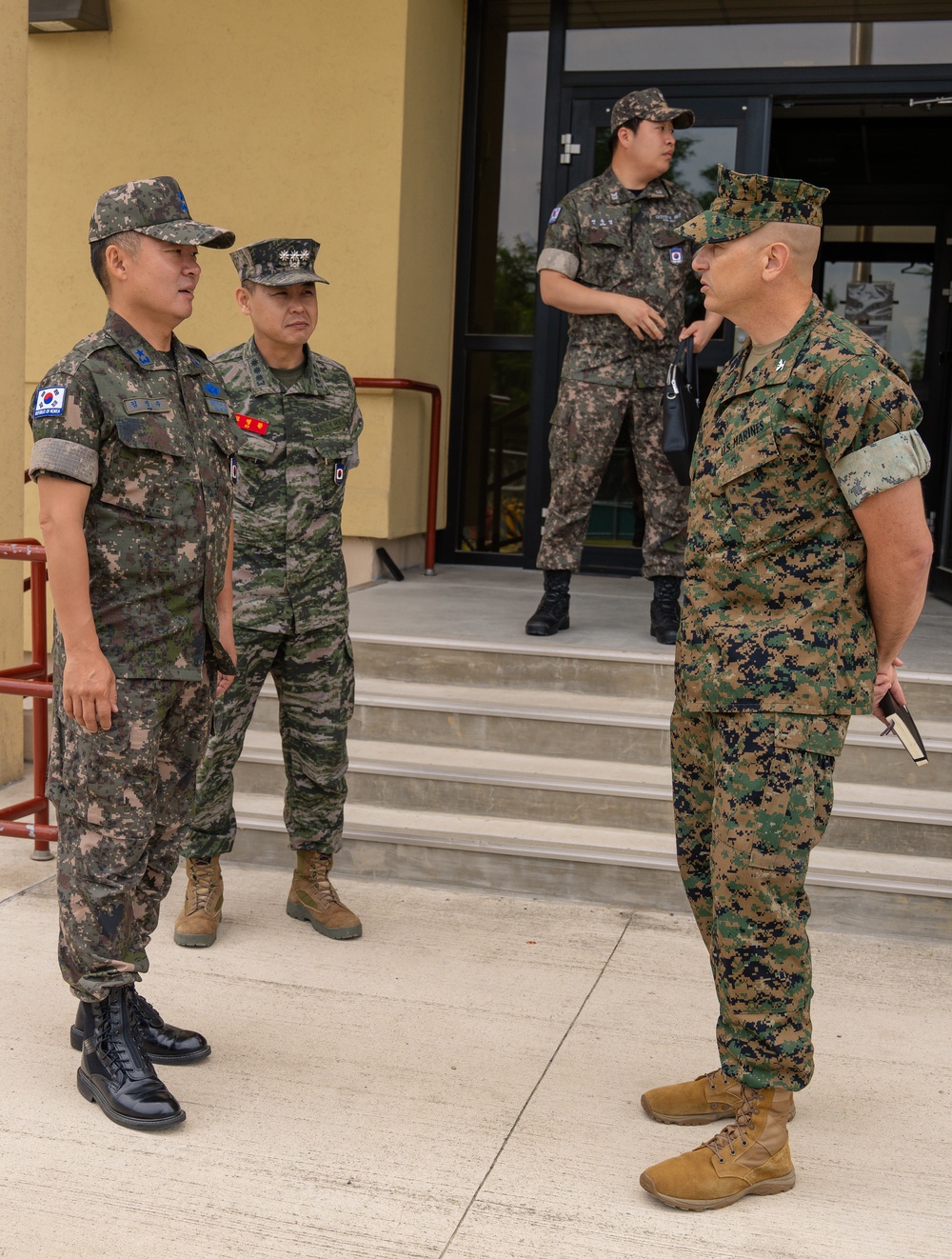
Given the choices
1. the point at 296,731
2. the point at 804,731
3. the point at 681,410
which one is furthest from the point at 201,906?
the point at 681,410

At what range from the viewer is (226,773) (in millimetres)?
3785

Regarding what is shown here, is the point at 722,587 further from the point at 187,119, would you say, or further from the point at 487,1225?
the point at 187,119

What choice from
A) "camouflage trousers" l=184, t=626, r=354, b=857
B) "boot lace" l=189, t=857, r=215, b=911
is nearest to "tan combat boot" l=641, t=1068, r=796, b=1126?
"camouflage trousers" l=184, t=626, r=354, b=857

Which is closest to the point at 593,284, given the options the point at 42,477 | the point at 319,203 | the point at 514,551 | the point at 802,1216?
the point at 319,203

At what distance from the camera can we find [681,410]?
15.3 feet

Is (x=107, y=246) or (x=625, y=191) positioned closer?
(x=107, y=246)

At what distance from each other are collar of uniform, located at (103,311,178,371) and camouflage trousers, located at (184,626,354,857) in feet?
3.24

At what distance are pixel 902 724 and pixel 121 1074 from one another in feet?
5.88

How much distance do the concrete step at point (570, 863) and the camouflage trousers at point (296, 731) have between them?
51cm

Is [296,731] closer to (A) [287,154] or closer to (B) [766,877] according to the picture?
(B) [766,877]

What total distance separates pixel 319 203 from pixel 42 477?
4298 millimetres

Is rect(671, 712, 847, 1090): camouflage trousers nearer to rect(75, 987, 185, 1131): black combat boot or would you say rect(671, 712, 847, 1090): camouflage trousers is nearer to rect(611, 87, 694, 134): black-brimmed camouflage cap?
rect(75, 987, 185, 1131): black combat boot

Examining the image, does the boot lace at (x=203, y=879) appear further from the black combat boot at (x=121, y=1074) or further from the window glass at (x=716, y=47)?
the window glass at (x=716, y=47)

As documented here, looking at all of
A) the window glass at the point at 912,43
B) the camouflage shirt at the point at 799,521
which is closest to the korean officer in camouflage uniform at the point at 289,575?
the camouflage shirt at the point at 799,521
